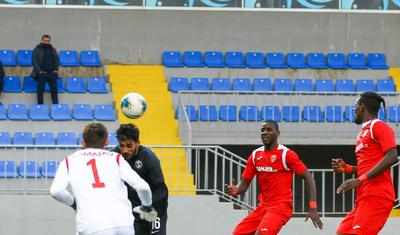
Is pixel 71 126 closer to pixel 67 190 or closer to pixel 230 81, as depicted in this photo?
pixel 230 81

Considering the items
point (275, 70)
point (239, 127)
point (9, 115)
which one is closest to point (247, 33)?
point (275, 70)

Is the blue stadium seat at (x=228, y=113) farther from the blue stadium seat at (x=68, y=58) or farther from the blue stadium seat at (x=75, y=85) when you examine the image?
the blue stadium seat at (x=68, y=58)

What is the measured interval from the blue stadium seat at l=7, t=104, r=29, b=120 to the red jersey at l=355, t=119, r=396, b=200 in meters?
11.2

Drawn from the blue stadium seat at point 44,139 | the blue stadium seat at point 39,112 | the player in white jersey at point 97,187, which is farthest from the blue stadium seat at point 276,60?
the player in white jersey at point 97,187

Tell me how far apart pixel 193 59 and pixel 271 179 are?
37.0 feet

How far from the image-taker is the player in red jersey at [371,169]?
10539 millimetres

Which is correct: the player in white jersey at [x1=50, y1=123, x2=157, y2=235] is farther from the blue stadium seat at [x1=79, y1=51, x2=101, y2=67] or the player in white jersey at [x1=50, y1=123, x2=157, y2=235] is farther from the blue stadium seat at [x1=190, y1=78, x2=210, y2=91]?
the blue stadium seat at [x1=79, y1=51, x2=101, y2=67]

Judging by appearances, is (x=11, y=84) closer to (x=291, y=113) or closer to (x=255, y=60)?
(x=255, y=60)

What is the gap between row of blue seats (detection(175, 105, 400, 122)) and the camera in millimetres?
21234

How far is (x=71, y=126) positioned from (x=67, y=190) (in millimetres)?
12147

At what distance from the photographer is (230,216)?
58.5 feet

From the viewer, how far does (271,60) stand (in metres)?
24.0

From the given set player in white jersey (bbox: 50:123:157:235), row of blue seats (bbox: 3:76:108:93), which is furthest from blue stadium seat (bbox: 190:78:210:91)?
player in white jersey (bbox: 50:123:157:235)

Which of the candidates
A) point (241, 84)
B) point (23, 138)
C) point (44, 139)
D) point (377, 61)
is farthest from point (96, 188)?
point (377, 61)
